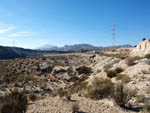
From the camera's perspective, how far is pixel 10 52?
90812 millimetres

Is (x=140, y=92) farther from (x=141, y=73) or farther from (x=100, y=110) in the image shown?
(x=141, y=73)

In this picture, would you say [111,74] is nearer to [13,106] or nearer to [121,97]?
[121,97]

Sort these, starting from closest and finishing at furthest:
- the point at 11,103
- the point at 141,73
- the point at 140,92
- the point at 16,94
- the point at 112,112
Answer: the point at 11,103 < the point at 112,112 < the point at 16,94 < the point at 140,92 < the point at 141,73

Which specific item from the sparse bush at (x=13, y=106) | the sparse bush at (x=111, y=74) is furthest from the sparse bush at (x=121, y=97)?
the sparse bush at (x=111, y=74)

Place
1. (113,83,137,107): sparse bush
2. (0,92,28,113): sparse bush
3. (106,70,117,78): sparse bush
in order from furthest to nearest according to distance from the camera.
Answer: (106,70,117,78): sparse bush < (113,83,137,107): sparse bush < (0,92,28,113): sparse bush

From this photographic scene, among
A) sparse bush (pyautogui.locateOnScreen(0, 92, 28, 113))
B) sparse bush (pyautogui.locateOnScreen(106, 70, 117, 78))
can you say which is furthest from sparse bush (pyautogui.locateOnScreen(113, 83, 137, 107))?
sparse bush (pyautogui.locateOnScreen(106, 70, 117, 78))

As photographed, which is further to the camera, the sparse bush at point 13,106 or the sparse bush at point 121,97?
the sparse bush at point 121,97

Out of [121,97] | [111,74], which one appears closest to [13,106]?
[121,97]

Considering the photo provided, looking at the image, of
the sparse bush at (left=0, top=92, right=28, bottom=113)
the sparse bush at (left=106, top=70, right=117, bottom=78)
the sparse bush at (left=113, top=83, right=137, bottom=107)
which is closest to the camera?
the sparse bush at (left=0, top=92, right=28, bottom=113)

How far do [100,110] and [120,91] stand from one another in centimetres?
189

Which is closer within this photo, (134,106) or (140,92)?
(134,106)

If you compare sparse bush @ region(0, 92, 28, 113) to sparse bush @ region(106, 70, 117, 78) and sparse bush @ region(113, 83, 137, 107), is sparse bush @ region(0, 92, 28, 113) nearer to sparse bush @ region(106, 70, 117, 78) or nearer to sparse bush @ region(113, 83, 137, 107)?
sparse bush @ region(113, 83, 137, 107)

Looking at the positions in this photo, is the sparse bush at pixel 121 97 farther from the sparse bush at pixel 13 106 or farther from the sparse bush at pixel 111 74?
the sparse bush at pixel 111 74

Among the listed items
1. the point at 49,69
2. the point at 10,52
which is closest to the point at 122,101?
the point at 49,69
